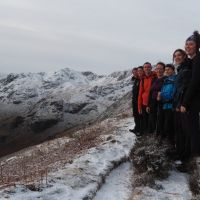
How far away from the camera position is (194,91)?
11.4 meters

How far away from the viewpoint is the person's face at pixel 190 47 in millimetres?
11552

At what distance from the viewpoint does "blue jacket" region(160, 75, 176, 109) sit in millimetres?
13945

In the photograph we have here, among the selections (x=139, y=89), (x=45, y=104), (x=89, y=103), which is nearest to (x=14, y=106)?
(x=45, y=104)

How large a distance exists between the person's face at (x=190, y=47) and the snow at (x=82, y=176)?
12.6ft

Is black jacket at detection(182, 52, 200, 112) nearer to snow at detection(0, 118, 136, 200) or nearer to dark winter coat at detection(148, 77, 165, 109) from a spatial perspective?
snow at detection(0, 118, 136, 200)

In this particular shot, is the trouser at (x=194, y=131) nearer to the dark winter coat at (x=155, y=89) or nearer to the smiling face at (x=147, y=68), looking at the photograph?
the dark winter coat at (x=155, y=89)

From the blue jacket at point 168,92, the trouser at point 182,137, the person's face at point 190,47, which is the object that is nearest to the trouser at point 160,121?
the blue jacket at point 168,92

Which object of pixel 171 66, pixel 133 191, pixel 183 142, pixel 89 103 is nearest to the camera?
pixel 133 191

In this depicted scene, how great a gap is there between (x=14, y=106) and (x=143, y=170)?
16784 centimetres

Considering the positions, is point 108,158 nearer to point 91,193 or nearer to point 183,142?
point 183,142

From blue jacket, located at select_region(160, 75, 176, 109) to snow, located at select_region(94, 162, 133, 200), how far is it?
89.1 inches

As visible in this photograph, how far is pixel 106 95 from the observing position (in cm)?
15362

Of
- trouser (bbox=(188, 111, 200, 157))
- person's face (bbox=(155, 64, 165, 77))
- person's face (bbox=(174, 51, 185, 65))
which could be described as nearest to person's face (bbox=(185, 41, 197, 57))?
person's face (bbox=(174, 51, 185, 65))

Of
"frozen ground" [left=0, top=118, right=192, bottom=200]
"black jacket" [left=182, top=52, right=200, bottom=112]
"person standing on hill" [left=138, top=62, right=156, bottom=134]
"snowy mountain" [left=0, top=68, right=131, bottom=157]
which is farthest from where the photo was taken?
"snowy mountain" [left=0, top=68, right=131, bottom=157]
